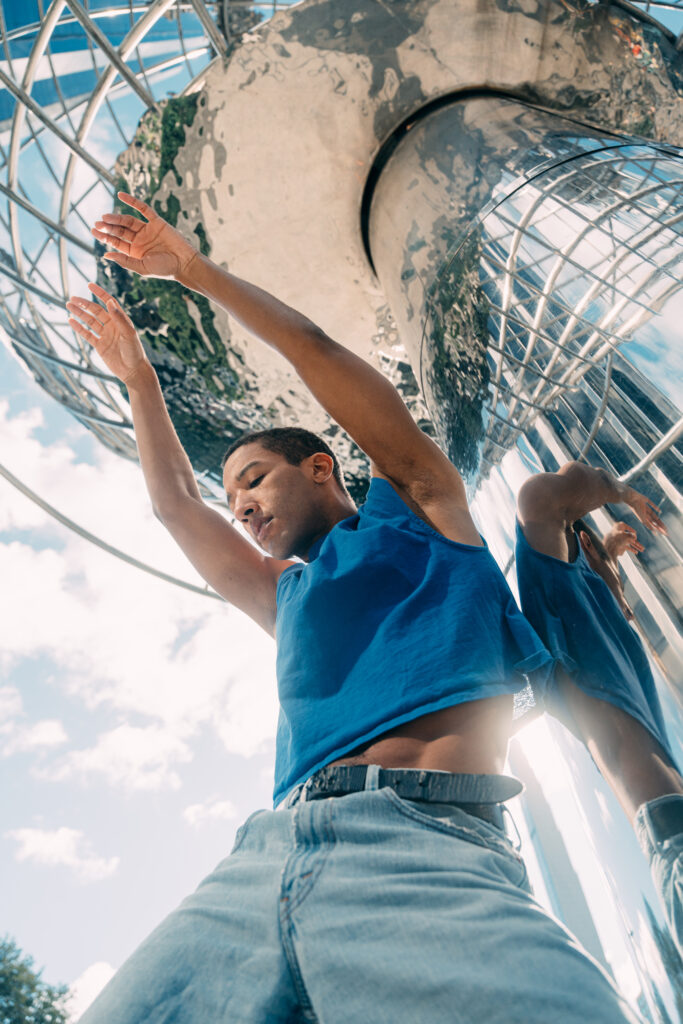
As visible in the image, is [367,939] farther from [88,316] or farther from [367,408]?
[88,316]

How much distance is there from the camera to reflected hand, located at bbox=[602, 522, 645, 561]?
133cm

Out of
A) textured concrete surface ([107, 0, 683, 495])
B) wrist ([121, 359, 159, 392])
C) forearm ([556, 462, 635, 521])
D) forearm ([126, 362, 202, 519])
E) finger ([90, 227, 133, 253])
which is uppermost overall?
textured concrete surface ([107, 0, 683, 495])

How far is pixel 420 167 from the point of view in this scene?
262 cm

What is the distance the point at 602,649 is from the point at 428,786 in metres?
0.45

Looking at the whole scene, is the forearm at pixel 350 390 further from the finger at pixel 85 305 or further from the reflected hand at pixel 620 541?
the finger at pixel 85 305

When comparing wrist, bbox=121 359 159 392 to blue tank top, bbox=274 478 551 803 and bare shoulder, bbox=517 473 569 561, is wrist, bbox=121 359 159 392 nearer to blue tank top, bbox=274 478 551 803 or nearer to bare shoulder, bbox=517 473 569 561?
blue tank top, bbox=274 478 551 803

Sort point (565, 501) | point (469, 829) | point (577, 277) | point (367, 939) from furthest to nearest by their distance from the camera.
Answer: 1. point (577, 277)
2. point (565, 501)
3. point (469, 829)
4. point (367, 939)

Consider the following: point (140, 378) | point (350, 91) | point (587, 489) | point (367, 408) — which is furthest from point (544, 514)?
point (350, 91)

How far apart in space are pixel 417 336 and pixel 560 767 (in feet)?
4.82

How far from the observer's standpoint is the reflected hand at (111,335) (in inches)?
94.1

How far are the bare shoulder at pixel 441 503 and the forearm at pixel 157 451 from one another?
0.76 m

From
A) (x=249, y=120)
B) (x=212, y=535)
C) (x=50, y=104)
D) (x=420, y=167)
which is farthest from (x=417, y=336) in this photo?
(x=50, y=104)

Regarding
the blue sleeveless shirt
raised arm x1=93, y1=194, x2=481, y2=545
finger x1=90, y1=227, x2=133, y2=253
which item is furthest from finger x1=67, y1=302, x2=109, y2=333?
the blue sleeveless shirt

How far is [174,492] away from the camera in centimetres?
221
